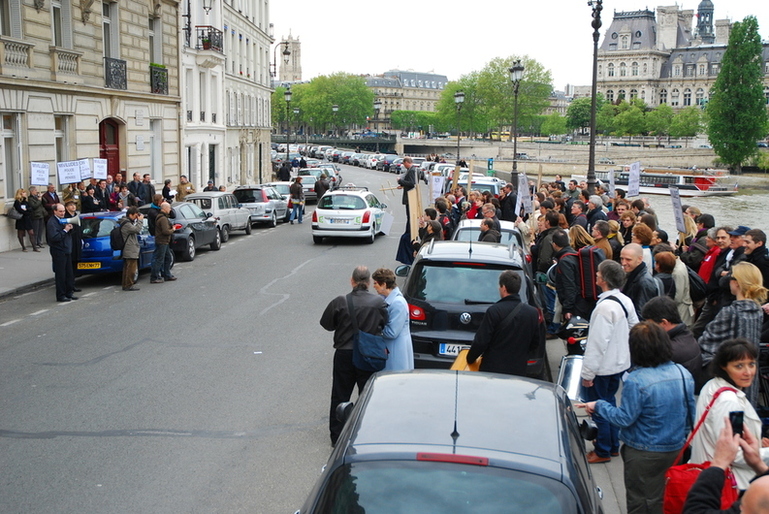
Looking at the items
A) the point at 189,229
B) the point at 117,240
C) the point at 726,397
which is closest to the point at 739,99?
the point at 189,229

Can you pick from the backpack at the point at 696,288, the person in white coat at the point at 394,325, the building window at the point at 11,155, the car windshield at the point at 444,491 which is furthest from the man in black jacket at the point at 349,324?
the building window at the point at 11,155

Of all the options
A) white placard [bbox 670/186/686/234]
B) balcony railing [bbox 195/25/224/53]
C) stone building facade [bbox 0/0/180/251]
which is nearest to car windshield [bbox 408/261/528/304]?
Answer: white placard [bbox 670/186/686/234]

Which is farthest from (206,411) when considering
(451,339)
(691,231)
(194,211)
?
(194,211)

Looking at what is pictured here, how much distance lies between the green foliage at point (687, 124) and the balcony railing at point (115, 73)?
402ft

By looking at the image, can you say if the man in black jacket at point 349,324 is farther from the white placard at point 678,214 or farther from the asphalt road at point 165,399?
the white placard at point 678,214

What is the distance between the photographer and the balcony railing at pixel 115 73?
26734 millimetres

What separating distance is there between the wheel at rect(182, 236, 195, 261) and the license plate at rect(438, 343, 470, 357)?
506 inches

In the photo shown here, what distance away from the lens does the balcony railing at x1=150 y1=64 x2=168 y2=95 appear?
101 ft

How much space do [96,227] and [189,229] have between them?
12.9 feet

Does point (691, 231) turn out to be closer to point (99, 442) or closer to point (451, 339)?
point (451, 339)

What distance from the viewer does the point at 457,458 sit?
367 centimetres

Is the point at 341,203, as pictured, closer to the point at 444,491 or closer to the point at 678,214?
the point at 678,214

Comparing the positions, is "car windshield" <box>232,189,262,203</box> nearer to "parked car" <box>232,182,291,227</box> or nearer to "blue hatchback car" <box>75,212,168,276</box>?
"parked car" <box>232,182,291,227</box>

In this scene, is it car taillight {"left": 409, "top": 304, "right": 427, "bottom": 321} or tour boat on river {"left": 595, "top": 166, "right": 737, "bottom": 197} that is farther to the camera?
tour boat on river {"left": 595, "top": 166, "right": 737, "bottom": 197}
